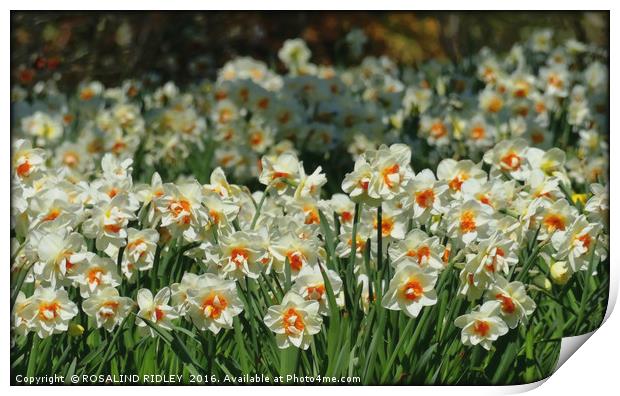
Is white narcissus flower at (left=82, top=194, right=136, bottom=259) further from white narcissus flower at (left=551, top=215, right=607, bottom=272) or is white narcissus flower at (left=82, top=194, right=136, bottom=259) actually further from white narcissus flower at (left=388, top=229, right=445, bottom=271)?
white narcissus flower at (left=551, top=215, right=607, bottom=272)

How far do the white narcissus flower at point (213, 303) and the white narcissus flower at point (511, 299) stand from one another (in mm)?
495

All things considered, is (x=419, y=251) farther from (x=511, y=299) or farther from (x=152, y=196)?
(x=152, y=196)

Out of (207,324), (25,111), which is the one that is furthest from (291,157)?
(25,111)

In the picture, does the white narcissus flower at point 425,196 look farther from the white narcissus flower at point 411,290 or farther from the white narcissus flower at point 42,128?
the white narcissus flower at point 42,128

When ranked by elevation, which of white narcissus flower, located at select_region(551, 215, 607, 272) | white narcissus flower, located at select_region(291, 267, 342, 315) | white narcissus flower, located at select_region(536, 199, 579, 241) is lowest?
white narcissus flower, located at select_region(291, 267, 342, 315)

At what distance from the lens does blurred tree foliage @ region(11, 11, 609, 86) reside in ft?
12.9

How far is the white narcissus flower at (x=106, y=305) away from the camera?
1.79 metres

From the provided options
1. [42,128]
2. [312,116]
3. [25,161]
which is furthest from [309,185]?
[42,128]

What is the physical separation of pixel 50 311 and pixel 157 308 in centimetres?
21

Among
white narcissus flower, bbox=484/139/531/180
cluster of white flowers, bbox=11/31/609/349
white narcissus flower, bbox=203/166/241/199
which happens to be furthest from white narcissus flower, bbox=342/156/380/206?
white narcissus flower, bbox=484/139/531/180

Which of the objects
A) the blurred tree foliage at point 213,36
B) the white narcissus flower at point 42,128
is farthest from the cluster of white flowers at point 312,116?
the blurred tree foliage at point 213,36

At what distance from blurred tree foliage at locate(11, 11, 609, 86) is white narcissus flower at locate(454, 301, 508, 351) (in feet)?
6.04

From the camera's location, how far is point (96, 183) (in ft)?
6.60

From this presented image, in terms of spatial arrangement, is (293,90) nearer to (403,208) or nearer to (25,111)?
(25,111)
